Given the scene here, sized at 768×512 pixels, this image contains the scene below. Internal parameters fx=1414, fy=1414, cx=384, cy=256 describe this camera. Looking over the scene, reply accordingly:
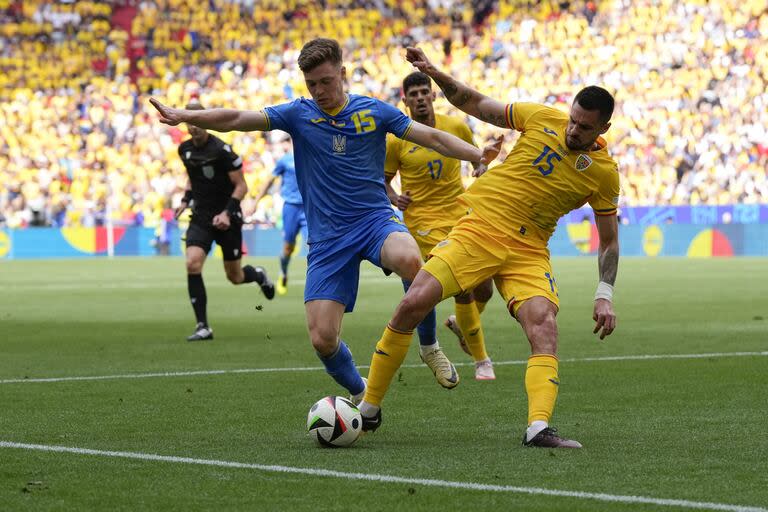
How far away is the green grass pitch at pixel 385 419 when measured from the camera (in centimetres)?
558

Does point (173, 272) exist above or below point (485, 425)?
below

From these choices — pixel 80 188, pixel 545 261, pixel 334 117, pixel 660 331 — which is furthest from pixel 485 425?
pixel 80 188

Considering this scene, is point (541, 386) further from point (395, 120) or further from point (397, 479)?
point (395, 120)

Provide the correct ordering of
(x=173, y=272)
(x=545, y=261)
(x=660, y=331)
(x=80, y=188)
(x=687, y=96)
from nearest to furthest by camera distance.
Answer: (x=545, y=261) → (x=660, y=331) → (x=173, y=272) → (x=687, y=96) → (x=80, y=188)

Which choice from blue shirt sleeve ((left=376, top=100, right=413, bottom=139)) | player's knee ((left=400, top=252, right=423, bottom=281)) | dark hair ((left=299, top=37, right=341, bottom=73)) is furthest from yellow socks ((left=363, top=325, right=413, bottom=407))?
dark hair ((left=299, top=37, right=341, bottom=73))

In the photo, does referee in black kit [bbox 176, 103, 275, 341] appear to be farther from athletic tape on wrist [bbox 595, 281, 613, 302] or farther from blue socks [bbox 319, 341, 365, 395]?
athletic tape on wrist [bbox 595, 281, 613, 302]

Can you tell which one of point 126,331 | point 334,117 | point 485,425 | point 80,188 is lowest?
point 80,188

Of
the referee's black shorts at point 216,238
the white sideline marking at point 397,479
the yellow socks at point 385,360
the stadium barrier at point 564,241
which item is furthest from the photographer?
the stadium barrier at point 564,241

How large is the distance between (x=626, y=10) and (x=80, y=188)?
1688 centimetres

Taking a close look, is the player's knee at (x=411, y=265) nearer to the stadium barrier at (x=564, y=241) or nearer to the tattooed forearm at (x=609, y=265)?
the tattooed forearm at (x=609, y=265)

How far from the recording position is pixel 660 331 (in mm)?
14445

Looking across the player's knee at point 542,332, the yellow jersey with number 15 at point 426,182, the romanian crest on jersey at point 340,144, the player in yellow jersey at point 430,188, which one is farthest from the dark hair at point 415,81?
the player's knee at point 542,332

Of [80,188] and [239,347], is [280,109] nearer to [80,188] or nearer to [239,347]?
[239,347]

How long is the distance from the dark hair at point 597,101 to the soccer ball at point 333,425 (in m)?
1.93
